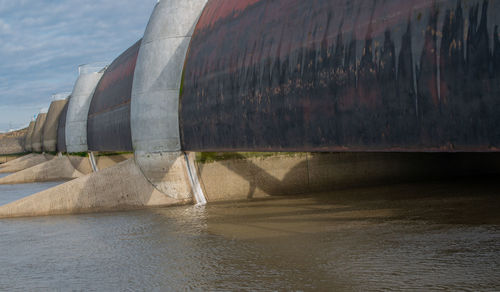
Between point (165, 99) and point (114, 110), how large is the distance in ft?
36.2

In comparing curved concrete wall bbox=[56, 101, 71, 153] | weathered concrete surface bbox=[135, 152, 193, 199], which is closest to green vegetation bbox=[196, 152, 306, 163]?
weathered concrete surface bbox=[135, 152, 193, 199]

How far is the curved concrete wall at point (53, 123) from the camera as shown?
4853cm

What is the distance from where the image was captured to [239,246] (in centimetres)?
1092

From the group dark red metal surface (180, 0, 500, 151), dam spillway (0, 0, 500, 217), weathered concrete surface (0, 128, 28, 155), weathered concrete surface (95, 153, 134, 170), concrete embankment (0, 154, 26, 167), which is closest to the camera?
dark red metal surface (180, 0, 500, 151)

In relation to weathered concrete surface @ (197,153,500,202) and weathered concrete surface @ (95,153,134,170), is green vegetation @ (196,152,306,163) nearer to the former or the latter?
weathered concrete surface @ (197,153,500,202)

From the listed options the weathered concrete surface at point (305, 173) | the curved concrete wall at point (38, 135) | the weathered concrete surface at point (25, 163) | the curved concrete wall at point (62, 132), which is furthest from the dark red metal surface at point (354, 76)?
the curved concrete wall at point (38, 135)

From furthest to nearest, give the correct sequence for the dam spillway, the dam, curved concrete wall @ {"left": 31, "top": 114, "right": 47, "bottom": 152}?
1. curved concrete wall @ {"left": 31, "top": 114, "right": 47, "bottom": 152}
2. the dam
3. the dam spillway

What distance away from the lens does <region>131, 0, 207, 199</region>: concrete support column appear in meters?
17.0

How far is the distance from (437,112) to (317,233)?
4.83 metres

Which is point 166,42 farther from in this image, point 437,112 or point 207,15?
point 437,112

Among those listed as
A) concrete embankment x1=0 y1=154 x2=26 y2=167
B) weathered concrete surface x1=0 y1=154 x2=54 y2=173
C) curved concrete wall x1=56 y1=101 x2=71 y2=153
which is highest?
curved concrete wall x1=56 y1=101 x2=71 y2=153

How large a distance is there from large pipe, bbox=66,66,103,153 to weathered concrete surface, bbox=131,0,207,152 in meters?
19.9

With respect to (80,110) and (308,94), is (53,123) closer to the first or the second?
(80,110)

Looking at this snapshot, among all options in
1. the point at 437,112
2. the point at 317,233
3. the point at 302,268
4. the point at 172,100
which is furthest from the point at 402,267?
the point at 172,100
